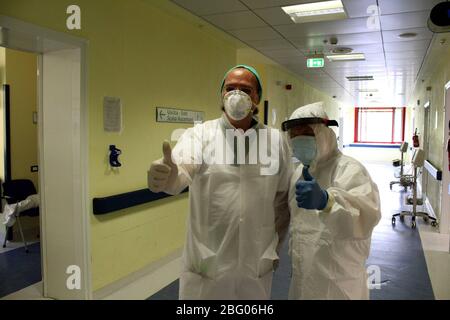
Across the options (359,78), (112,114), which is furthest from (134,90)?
(359,78)

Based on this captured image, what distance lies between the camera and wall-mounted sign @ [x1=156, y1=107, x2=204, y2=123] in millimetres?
3732

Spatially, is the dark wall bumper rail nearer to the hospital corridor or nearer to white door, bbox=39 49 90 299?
the hospital corridor

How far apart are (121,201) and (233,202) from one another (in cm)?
199

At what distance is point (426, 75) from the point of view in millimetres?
7672

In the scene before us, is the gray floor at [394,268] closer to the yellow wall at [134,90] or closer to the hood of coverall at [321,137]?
the yellow wall at [134,90]

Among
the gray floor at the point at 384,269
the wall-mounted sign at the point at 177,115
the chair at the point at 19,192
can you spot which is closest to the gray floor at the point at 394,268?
the gray floor at the point at 384,269

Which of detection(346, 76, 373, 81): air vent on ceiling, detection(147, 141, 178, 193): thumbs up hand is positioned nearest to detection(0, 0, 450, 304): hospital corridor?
detection(147, 141, 178, 193): thumbs up hand

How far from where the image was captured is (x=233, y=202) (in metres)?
1.40

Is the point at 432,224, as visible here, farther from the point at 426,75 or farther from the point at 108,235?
the point at 108,235

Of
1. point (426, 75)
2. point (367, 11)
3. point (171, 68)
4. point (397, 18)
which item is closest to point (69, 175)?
point (171, 68)

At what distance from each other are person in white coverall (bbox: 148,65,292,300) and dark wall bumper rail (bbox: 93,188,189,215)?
1698 millimetres

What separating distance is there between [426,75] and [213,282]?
7867mm

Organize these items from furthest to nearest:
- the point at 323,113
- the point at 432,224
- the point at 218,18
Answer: the point at 432,224, the point at 218,18, the point at 323,113

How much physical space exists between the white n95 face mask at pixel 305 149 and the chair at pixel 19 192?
12.9 feet
